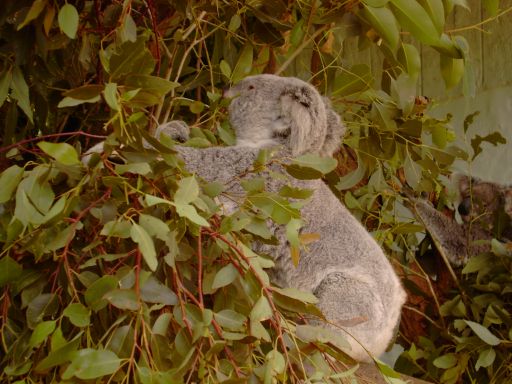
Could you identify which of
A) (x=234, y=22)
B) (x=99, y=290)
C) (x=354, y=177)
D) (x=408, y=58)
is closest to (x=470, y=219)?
(x=354, y=177)

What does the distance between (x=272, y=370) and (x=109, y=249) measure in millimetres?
424

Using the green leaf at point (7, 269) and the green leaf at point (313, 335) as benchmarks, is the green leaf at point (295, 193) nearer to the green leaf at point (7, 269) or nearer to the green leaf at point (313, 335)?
the green leaf at point (313, 335)

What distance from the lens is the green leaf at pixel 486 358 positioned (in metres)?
3.24

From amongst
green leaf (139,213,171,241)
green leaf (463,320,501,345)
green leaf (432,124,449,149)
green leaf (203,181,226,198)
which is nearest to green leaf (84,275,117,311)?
green leaf (139,213,171,241)

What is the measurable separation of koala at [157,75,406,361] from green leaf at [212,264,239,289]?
2.75 ft

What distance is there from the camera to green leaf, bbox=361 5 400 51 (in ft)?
5.43

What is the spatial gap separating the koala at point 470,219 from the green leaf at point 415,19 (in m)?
2.17

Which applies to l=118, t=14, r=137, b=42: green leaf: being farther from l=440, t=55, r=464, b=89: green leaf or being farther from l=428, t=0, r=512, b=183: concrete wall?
l=428, t=0, r=512, b=183: concrete wall

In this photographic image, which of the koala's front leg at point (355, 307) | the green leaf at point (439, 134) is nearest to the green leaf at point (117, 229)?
the koala's front leg at point (355, 307)

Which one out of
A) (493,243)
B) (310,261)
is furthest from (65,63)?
(493,243)

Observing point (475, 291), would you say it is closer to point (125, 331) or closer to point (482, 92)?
point (482, 92)

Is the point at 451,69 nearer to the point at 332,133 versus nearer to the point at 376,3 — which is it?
the point at 376,3

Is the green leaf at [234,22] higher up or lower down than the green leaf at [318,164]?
higher up

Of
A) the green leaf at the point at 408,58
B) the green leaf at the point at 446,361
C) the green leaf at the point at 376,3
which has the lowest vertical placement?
the green leaf at the point at 446,361
